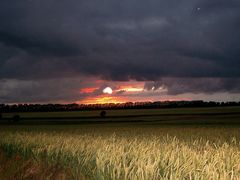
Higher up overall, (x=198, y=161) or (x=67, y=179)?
(x=198, y=161)

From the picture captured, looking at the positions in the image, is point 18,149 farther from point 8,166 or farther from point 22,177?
point 22,177

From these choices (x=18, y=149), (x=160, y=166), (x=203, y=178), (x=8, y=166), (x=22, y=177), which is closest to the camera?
(x=203, y=178)

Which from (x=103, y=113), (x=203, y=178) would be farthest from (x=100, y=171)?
(x=103, y=113)

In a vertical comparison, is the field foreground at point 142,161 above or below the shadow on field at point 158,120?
above

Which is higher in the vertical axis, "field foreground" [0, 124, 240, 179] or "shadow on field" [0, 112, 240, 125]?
"field foreground" [0, 124, 240, 179]

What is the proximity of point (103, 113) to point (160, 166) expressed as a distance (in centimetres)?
7807

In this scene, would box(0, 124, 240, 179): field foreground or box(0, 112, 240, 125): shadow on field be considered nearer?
box(0, 124, 240, 179): field foreground

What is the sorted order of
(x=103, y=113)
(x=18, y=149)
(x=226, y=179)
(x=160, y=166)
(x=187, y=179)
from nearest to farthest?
(x=226, y=179) → (x=187, y=179) → (x=160, y=166) → (x=18, y=149) → (x=103, y=113)

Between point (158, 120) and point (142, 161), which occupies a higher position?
point (142, 161)

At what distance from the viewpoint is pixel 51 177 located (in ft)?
28.7

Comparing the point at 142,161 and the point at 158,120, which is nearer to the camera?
the point at 142,161

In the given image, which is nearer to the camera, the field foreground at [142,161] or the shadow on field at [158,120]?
the field foreground at [142,161]

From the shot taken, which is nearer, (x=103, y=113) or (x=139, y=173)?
(x=139, y=173)

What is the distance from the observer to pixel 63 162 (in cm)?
1102
